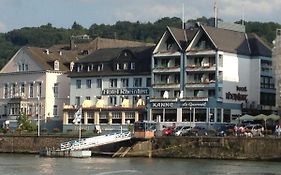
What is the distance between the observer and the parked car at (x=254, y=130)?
329 feet

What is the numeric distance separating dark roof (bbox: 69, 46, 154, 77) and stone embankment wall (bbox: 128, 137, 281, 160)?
98.3 feet

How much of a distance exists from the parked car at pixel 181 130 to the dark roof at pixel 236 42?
1390cm

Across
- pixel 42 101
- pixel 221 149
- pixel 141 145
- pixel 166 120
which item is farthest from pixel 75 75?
pixel 221 149

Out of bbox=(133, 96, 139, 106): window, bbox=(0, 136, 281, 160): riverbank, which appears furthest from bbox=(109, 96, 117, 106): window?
bbox=(0, 136, 281, 160): riverbank

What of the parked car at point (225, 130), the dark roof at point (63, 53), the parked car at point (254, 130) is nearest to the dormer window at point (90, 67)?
the dark roof at point (63, 53)

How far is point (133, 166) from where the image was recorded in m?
84.4

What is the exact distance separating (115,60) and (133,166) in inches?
2111

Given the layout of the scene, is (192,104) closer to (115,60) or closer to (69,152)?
(115,60)

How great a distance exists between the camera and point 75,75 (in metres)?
140

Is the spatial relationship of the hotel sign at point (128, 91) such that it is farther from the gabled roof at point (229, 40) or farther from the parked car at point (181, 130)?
the parked car at point (181, 130)

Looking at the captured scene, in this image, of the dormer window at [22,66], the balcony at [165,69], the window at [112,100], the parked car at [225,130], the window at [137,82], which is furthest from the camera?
the dormer window at [22,66]

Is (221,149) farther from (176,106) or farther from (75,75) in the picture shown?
(75,75)

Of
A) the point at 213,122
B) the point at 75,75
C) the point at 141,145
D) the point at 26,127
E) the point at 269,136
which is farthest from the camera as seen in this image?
the point at 75,75

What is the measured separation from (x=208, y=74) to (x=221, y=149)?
27.6 metres
